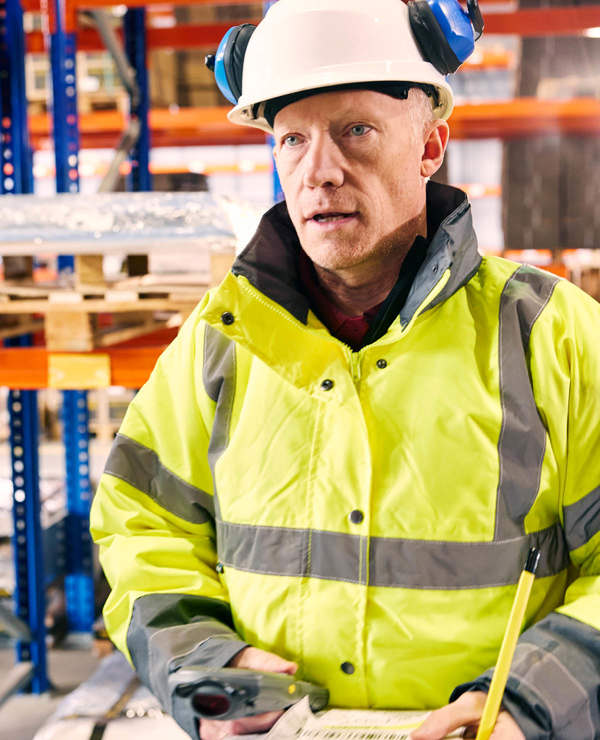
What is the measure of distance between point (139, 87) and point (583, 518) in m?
4.35

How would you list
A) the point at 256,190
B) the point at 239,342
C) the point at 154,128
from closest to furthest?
the point at 239,342 → the point at 154,128 → the point at 256,190

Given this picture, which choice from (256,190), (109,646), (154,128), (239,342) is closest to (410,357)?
(239,342)

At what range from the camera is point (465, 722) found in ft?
4.76

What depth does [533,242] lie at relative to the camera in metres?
6.79

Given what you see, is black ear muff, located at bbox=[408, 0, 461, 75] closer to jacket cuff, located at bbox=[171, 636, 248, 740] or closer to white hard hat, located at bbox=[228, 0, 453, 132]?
white hard hat, located at bbox=[228, 0, 453, 132]

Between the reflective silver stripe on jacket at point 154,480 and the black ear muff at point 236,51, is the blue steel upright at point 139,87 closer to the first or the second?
the black ear muff at point 236,51

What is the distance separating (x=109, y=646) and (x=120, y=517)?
136 inches

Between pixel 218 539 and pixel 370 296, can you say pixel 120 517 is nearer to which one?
pixel 218 539

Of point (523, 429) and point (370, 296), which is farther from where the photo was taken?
point (370, 296)

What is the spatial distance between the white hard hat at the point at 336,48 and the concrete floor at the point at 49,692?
3655 millimetres

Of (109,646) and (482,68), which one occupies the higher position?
(482,68)

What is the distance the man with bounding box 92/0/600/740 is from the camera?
5.29 feet

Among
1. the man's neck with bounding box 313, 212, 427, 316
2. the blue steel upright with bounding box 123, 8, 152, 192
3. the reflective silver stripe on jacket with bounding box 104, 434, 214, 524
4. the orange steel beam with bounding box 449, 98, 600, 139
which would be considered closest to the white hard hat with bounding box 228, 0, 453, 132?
the man's neck with bounding box 313, 212, 427, 316

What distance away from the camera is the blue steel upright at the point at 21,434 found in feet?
13.9
